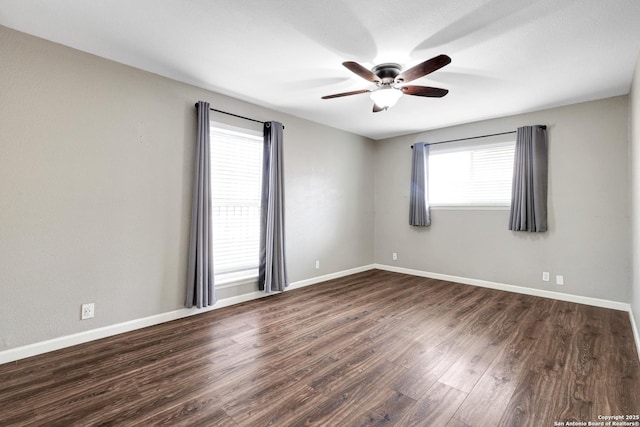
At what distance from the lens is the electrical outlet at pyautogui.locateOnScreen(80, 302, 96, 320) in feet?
8.39

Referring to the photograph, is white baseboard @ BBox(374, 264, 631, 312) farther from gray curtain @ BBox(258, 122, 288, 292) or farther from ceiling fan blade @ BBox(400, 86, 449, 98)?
ceiling fan blade @ BBox(400, 86, 449, 98)

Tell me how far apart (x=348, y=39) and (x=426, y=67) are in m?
0.67

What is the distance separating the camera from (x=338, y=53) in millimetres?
2578

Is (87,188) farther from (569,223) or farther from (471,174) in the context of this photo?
(569,223)

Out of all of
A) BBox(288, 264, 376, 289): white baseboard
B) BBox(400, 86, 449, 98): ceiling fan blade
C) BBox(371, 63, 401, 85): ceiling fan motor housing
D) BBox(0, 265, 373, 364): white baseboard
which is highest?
BBox(371, 63, 401, 85): ceiling fan motor housing

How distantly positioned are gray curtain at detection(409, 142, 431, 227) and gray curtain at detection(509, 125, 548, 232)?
132 centimetres

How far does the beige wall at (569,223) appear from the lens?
3.50m

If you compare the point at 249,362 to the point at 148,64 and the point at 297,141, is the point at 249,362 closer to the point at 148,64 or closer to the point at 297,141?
the point at 148,64

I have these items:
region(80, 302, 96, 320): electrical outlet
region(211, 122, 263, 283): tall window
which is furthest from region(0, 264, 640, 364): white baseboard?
region(211, 122, 263, 283): tall window

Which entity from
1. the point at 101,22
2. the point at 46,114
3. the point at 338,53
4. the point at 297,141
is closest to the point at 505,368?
A: the point at 338,53

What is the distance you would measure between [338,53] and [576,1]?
1.66 metres

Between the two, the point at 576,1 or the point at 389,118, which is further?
the point at 389,118

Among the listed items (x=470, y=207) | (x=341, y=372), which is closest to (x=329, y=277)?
(x=470, y=207)

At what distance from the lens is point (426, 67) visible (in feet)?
7.44
